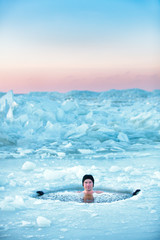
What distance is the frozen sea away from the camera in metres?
1.65

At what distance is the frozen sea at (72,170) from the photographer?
165 cm

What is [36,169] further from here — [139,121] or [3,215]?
[139,121]

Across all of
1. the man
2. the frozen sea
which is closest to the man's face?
the man

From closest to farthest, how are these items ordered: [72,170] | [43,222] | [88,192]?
[43,222]
[88,192]
[72,170]

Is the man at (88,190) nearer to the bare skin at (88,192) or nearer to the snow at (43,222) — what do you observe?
the bare skin at (88,192)

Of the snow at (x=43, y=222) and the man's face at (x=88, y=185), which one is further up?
the man's face at (x=88, y=185)

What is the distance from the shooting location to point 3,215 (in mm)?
1886

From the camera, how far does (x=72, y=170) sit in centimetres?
326

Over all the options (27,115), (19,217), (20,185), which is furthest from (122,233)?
(27,115)

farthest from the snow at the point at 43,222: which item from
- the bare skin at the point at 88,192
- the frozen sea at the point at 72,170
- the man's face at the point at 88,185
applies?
the man's face at the point at 88,185

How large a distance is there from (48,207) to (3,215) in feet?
0.98

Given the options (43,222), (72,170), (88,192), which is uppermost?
(72,170)

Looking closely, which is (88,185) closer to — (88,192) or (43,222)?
(88,192)

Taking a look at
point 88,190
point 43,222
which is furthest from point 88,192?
point 43,222
